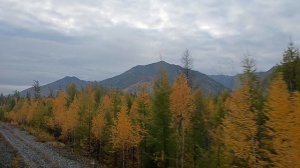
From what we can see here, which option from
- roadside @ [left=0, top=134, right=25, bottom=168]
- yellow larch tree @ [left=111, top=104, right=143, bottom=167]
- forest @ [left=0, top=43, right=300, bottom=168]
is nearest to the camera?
forest @ [left=0, top=43, right=300, bottom=168]

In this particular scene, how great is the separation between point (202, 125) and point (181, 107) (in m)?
3.18

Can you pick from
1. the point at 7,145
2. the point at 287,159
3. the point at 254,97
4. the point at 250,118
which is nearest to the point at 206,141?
the point at 254,97

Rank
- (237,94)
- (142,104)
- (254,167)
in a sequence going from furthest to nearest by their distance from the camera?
(142,104)
(237,94)
(254,167)

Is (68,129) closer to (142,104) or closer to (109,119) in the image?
(109,119)

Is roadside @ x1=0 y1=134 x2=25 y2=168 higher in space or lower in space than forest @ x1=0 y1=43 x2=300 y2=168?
lower

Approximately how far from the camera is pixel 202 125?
36.3 m

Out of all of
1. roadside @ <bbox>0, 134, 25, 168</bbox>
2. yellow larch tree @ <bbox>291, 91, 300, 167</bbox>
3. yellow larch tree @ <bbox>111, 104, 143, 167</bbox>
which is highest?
yellow larch tree @ <bbox>291, 91, 300, 167</bbox>

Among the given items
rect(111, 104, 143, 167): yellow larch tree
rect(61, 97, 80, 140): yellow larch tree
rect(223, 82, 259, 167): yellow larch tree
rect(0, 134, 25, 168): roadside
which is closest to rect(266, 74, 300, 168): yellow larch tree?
rect(223, 82, 259, 167): yellow larch tree

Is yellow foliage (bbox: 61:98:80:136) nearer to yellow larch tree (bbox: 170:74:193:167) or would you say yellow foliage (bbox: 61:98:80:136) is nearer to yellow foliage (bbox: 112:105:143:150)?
yellow foliage (bbox: 112:105:143:150)

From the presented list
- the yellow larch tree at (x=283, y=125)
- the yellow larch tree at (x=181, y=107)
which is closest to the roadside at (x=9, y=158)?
the yellow larch tree at (x=181, y=107)

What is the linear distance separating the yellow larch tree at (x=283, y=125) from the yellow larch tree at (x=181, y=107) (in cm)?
1364

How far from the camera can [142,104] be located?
43531 mm

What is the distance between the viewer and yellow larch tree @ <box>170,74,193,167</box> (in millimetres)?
34719

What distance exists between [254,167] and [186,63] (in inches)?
685
